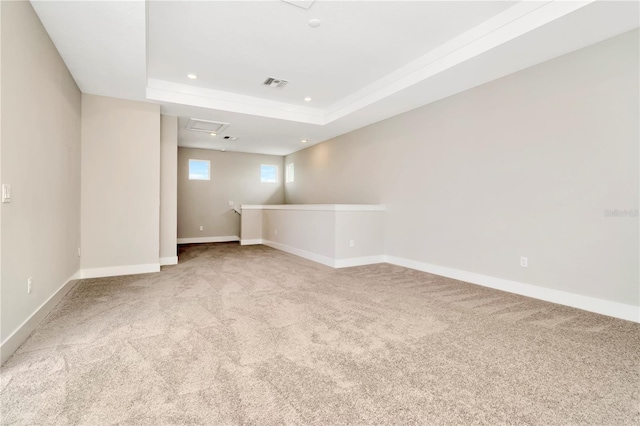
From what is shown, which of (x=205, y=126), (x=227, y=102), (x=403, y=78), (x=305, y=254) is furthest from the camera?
(x=205, y=126)

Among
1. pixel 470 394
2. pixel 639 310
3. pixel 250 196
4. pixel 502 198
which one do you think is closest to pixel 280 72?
pixel 502 198

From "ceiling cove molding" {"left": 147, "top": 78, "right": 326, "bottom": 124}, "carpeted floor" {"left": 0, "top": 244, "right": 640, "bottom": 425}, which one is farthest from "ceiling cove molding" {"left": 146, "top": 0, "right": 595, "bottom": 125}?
"carpeted floor" {"left": 0, "top": 244, "right": 640, "bottom": 425}

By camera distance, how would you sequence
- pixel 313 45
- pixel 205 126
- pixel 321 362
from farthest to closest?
pixel 205 126 → pixel 313 45 → pixel 321 362

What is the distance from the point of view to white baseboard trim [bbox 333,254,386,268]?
4.95 metres

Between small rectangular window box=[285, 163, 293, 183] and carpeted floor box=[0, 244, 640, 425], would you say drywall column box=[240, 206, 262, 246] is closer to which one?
small rectangular window box=[285, 163, 293, 183]

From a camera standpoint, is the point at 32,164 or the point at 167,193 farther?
the point at 167,193

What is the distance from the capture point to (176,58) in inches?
152

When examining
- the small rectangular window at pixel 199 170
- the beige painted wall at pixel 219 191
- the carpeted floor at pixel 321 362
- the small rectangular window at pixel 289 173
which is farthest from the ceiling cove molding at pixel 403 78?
the small rectangular window at pixel 199 170

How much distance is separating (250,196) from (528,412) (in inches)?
336

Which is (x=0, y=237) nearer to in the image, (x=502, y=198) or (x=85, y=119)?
(x=85, y=119)

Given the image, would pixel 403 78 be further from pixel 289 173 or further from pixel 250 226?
pixel 289 173

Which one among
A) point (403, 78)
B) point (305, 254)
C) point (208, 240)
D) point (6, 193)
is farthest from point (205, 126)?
point (6, 193)

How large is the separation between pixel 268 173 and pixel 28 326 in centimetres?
758

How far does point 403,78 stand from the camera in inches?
163
